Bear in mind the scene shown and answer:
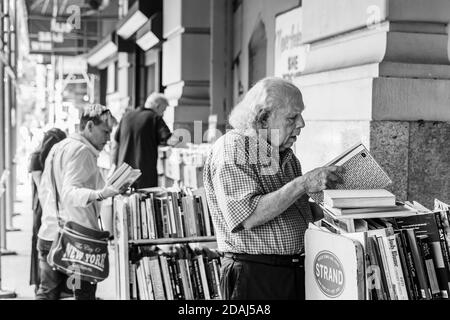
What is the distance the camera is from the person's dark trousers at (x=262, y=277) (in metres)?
2.69

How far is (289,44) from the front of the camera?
20.6 ft

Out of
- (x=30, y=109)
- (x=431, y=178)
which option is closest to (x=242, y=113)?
(x=431, y=178)

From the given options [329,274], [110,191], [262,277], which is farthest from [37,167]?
[329,274]

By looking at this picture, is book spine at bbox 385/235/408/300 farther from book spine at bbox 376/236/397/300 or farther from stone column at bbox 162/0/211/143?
stone column at bbox 162/0/211/143

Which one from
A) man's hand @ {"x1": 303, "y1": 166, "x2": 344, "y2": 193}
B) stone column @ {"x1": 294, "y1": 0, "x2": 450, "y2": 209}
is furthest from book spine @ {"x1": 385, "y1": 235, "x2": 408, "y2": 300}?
stone column @ {"x1": 294, "y1": 0, "x2": 450, "y2": 209}

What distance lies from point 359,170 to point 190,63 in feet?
22.3

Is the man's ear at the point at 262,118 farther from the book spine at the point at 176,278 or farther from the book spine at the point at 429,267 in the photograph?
the book spine at the point at 176,278

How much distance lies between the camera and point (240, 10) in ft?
27.9

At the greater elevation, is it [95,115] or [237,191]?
[95,115]

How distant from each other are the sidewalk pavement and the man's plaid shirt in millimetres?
2858

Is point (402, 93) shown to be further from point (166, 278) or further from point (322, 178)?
point (166, 278)

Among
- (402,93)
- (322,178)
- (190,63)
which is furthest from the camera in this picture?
(190,63)

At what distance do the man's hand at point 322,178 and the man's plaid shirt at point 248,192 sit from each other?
210 millimetres

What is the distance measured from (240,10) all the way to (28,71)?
6.00 m
